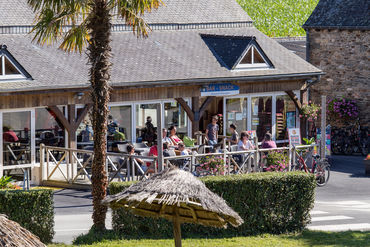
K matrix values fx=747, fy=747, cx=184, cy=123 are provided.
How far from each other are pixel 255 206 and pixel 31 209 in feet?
15.5

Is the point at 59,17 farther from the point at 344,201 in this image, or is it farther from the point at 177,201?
the point at 344,201

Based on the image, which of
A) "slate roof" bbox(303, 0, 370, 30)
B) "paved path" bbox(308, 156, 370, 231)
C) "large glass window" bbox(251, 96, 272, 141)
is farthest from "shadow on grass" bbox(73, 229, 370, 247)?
"slate roof" bbox(303, 0, 370, 30)

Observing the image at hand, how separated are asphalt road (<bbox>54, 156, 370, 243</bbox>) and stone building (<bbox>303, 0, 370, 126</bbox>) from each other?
6.99m

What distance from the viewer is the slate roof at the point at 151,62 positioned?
2258 cm

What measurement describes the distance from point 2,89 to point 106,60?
6458mm

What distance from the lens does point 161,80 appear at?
24.1 metres

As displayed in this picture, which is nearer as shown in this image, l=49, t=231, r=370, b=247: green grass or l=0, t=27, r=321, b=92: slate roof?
l=49, t=231, r=370, b=247: green grass

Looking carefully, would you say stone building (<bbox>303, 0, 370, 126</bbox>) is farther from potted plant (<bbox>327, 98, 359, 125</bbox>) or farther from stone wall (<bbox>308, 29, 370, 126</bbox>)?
potted plant (<bbox>327, 98, 359, 125</bbox>)

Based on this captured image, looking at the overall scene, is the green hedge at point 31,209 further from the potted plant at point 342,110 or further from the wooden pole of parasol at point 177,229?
the potted plant at point 342,110

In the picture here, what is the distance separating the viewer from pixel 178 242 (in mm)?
12117

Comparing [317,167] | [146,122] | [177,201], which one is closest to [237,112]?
[146,122]

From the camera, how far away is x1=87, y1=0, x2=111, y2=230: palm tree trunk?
599 inches

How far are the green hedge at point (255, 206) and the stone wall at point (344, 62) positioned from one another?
15733mm

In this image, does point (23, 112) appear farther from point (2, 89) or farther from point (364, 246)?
point (364, 246)
